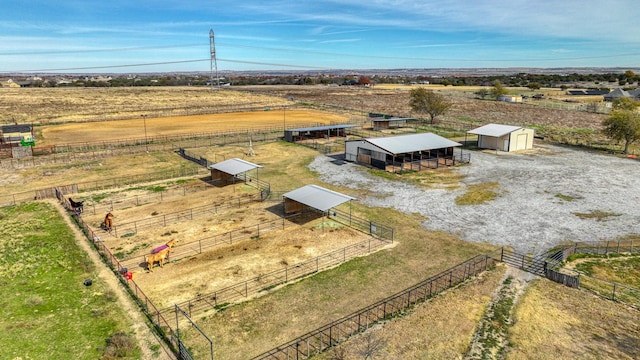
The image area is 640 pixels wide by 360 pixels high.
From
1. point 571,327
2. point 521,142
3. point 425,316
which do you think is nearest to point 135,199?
point 425,316

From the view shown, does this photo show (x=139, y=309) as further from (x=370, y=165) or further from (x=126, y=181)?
(x=370, y=165)

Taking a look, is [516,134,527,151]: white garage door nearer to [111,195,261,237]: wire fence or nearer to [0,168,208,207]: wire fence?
[111,195,261,237]: wire fence

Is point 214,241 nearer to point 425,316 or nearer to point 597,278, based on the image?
point 425,316

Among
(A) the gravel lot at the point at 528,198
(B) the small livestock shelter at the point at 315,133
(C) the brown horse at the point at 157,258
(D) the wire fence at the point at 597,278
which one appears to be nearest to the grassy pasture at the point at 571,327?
(D) the wire fence at the point at 597,278

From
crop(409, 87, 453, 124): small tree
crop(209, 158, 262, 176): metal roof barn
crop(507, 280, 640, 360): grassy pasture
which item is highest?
crop(409, 87, 453, 124): small tree

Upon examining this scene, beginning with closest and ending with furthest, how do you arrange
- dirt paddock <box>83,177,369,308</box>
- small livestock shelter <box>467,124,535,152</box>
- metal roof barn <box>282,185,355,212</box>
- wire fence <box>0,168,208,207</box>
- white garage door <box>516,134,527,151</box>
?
dirt paddock <box>83,177,369,308</box>, metal roof barn <box>282,185,355,212</box>, wire fence <box>0,168,208,207</box>, small livestock shelter <box>467,124,535,152</box>, white garage door <box>516,134,527,151</box>

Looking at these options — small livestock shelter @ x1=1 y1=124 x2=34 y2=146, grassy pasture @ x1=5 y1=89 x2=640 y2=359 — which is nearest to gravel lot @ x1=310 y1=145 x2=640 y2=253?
grassy pasture @ x1=5 y1=89 x2=640 y2=359

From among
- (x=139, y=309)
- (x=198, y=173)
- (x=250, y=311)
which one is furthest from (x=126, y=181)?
(x=250, y=311)
